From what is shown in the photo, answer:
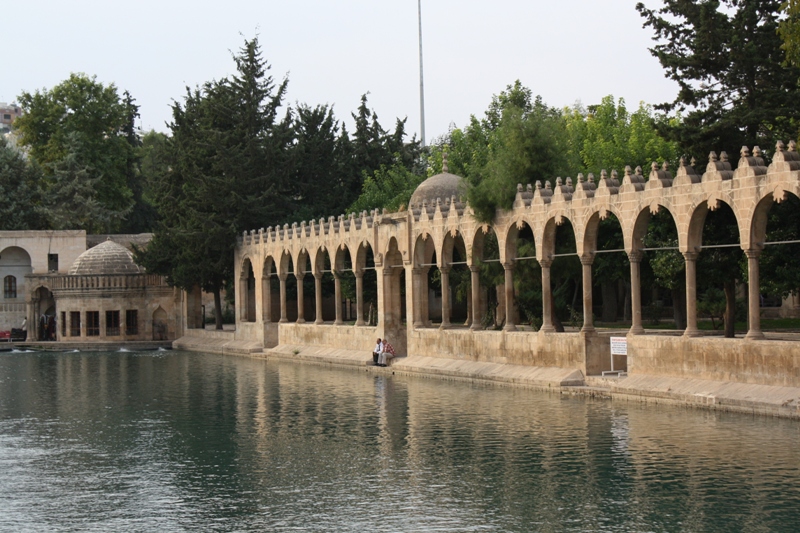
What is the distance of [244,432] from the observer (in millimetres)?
24281

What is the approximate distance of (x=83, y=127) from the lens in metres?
82.0

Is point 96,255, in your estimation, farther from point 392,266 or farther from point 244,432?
point 244,432

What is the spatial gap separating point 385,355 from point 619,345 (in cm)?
1179

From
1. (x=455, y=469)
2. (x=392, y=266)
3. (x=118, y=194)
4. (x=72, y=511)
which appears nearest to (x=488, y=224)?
(x=392, y=266)

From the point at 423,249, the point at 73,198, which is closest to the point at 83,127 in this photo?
the point at 73,198

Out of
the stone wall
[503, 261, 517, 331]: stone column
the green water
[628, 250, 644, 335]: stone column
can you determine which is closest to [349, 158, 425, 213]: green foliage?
[503, 261, 517, 331]: stone column

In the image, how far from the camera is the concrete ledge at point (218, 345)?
5012cm

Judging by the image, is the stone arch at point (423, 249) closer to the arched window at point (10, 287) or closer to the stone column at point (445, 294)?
the stone column at point (445, 294)

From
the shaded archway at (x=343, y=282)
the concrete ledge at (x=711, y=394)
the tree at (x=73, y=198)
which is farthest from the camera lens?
the tree at (x=73, y=198)

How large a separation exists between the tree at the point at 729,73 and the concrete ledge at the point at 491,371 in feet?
23.0

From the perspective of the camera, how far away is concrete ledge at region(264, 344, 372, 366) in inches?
1587

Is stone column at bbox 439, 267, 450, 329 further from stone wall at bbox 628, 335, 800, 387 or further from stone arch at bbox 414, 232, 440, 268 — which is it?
stone wall at bbox 628, 335, 800, 387

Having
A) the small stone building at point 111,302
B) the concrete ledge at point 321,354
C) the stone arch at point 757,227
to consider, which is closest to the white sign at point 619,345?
the stone arch at point 757,227

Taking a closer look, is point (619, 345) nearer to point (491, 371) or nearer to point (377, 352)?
point (491, 371)
